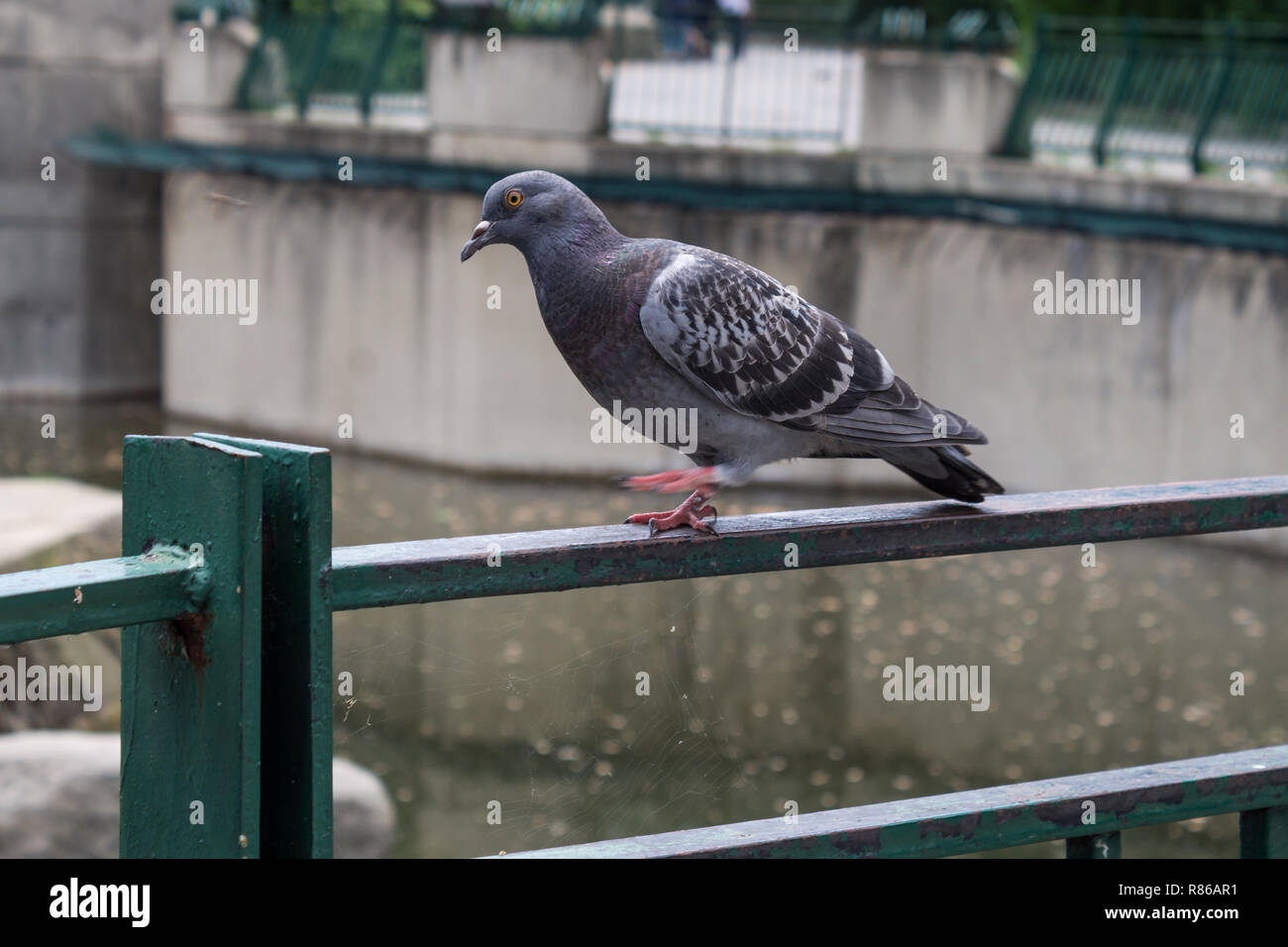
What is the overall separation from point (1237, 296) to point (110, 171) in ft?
40.4

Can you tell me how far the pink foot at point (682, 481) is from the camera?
342cm

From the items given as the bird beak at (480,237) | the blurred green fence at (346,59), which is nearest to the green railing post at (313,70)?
the blurred green fence at (346,59)

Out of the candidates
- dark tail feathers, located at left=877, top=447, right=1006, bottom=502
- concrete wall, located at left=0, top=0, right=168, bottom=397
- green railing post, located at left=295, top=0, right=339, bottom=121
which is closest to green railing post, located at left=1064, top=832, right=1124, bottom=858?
dark tail feathers, located at left=877, top=447, right=1006, bottom=502

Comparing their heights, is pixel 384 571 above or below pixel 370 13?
below

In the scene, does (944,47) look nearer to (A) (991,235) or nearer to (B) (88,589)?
(A) (991,235)

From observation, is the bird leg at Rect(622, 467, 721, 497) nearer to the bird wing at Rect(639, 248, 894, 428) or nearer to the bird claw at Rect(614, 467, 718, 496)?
the bird claw at Rect(614, 467, 718, 496)

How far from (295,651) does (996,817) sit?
38.3 inches

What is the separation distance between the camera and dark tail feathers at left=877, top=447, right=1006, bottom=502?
10.2ft

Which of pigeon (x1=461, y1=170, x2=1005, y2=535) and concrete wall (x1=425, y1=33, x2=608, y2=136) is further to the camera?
concrete wall (x1=425, y1=33, x2=608, y2=136)

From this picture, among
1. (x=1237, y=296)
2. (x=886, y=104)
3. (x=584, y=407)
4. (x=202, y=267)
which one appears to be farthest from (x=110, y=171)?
(x=1237, y=296)

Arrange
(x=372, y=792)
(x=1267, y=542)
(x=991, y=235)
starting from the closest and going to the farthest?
(x=372, y=792) → (x=1267, y=542) → (x=991, y=235)

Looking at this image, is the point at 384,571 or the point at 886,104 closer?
the point at 384,571

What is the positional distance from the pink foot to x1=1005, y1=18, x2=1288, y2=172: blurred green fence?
1216cm

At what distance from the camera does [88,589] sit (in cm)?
175
